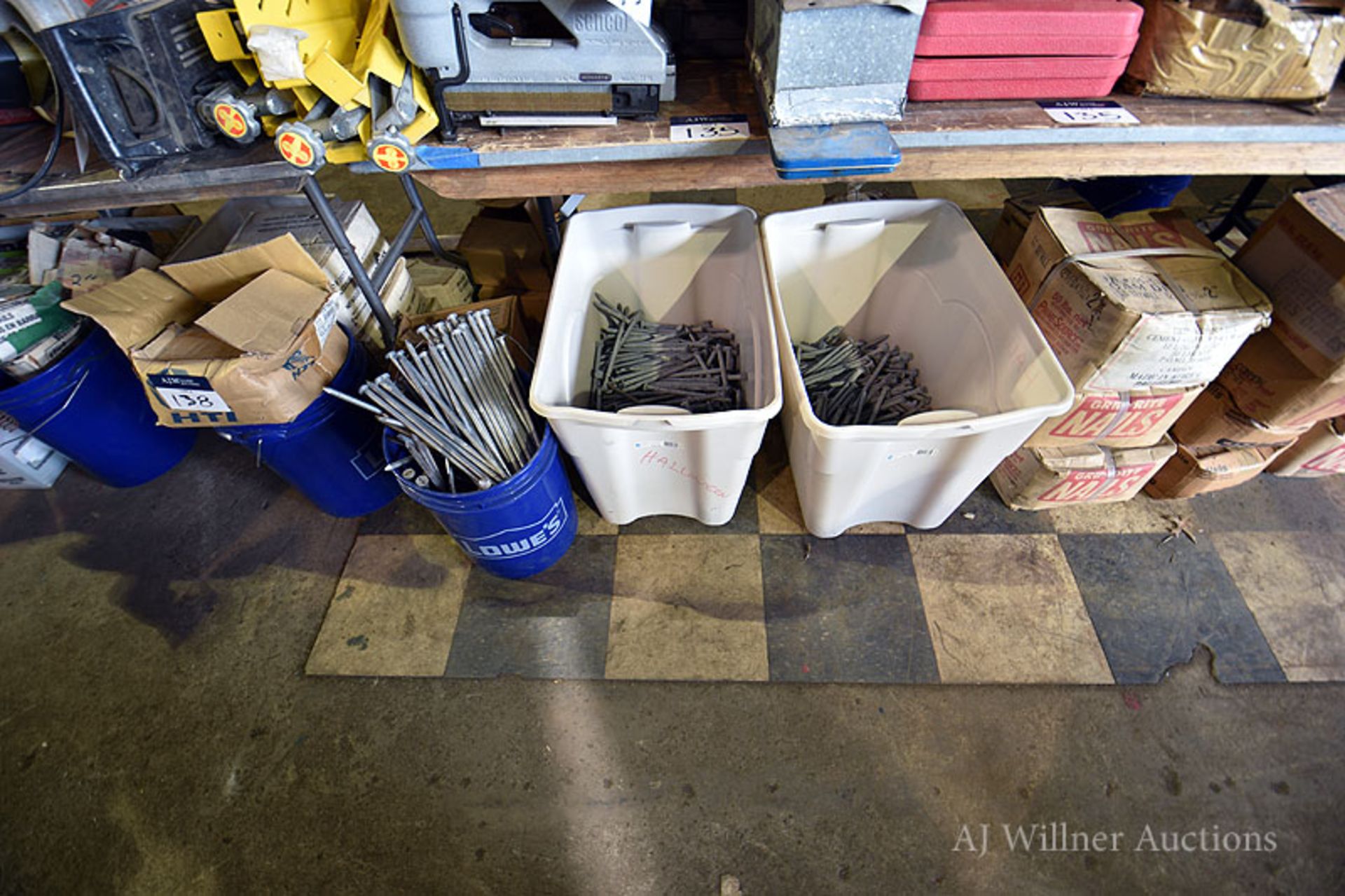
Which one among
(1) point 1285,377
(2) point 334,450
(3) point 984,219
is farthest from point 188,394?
(3) point 984,219

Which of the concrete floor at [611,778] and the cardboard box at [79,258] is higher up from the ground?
the cardboard box at [79,258]

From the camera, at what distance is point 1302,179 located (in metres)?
2.43

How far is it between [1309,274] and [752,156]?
1.20 metres

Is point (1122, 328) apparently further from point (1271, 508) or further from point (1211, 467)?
point (1271, 508)

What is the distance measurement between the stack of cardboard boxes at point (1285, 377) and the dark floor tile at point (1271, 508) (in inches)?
2.4

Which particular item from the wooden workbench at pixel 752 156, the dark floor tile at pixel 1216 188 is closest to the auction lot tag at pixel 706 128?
the wooden workbench at pixel 752 156

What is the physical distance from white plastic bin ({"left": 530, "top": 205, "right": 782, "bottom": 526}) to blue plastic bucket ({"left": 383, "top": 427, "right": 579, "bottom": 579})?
0.08 meters

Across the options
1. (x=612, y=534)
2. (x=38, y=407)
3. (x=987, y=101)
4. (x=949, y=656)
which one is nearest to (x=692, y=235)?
(x=987, y=101)

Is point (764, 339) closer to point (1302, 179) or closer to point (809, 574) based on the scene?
point (809, 574)

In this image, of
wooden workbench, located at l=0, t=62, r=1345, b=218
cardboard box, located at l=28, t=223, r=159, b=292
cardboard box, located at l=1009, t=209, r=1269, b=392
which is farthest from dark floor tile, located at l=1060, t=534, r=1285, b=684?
cardboard box, located at l=28, t=223, r=159, b=292

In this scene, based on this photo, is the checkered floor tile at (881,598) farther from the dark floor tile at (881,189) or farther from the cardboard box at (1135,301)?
the dark floor tile at (881,189)

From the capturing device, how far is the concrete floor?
1235mm

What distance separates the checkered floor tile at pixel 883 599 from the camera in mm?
1458

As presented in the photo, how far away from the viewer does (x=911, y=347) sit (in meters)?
1.73
